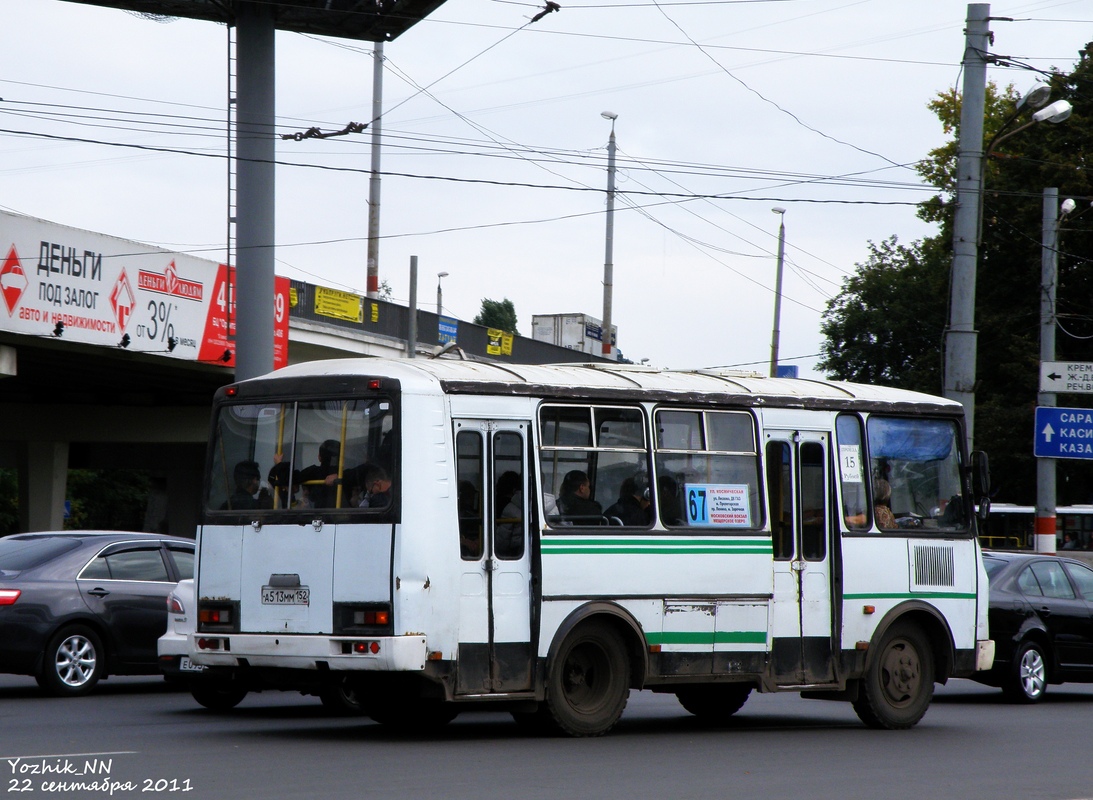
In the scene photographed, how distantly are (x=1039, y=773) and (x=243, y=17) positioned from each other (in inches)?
634

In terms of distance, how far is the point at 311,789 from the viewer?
27.3 feet

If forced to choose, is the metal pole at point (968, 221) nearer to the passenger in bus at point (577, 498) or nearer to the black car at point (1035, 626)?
the black car at point (1035, 626)

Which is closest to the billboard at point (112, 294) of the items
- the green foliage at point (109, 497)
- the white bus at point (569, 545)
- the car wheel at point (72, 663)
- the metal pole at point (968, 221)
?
the car wheel at point (72, 663)

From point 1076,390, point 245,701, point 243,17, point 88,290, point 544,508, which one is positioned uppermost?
point 243,17

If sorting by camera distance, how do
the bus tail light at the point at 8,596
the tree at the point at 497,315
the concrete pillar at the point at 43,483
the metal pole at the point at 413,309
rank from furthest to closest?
the tree at the point at 497,315, the concrete pillar at the point at 43,483, the metal pole at the point at 413,309, the bus tail light at the point at 8,596

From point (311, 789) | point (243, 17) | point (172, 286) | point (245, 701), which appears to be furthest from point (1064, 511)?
point (311, 789)

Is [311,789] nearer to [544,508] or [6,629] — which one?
[544,508]

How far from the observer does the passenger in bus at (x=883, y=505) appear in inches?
524

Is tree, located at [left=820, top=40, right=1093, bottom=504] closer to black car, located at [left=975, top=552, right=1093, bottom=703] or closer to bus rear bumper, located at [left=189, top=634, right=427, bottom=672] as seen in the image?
black car, located at [left=975, top=552, right=1093, bottom=703]

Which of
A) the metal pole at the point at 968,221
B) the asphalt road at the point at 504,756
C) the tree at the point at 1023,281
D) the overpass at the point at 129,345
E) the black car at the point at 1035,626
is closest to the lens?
the asphalt road at the point at 504,756

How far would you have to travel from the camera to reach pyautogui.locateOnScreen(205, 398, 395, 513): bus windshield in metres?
10.8

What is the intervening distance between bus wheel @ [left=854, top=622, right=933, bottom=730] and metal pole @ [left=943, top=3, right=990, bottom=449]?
696 cm

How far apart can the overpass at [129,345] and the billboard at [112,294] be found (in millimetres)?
28

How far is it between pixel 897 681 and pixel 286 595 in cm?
567
